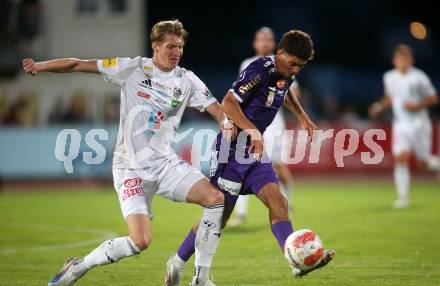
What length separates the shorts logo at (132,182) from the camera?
7.52 m

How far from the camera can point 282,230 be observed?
7.70m

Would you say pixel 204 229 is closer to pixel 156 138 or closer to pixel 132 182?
pixel 132 182

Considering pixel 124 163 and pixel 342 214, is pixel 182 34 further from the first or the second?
pixel 342 214

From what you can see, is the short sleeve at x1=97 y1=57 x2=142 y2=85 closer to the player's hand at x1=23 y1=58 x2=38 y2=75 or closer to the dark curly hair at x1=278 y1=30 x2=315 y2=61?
the player's hand at x1=23 y1=58 x2=38 y2=75

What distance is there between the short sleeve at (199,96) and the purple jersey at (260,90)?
0.28m

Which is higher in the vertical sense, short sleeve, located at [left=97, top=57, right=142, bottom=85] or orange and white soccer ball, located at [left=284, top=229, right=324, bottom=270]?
short sleeve, located at [left=97, top=57, right=142, bottom=85]

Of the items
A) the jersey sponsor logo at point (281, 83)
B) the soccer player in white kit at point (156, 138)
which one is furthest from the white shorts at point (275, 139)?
the soccer player in white kit at point (156, 138)

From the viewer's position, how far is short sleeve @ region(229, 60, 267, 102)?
7.96 meters

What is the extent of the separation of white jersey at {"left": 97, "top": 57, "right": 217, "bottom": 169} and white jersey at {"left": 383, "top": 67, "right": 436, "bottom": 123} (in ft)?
28.3

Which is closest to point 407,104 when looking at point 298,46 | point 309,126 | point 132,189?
point 309,126

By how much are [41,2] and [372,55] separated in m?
18.9

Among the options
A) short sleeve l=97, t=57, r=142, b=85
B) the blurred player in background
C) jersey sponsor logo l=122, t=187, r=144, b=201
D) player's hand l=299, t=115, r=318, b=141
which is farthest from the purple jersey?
the blurred player in background

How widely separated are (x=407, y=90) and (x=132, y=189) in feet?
30.6

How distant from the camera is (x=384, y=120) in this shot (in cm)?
2461
